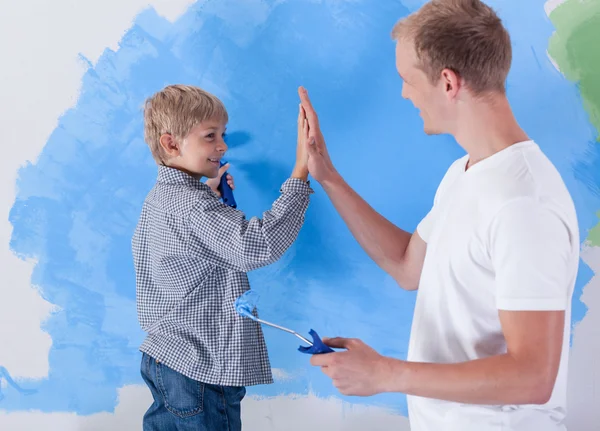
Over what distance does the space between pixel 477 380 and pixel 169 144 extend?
0.83 metres

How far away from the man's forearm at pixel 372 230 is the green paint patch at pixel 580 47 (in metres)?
0.49

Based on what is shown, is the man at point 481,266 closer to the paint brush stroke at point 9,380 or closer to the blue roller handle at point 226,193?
the blue roller handle at point 226,193

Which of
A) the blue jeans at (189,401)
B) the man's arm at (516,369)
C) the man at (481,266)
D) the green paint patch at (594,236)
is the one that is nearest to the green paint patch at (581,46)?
the green paint patch at (594,236)

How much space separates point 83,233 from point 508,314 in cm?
114

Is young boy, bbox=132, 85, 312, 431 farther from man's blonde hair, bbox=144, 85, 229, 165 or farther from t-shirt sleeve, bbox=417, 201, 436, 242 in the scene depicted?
t-shirt sleeve, bbox=417, 201, 436, 242

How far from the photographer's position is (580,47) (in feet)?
4.51

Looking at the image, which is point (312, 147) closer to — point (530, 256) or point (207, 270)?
point (207, 270)

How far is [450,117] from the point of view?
1.01 meters

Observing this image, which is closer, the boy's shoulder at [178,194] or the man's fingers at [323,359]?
the man's fingers at [323,359]

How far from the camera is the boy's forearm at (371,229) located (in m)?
1.32

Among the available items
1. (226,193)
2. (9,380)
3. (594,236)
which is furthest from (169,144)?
(594,236)

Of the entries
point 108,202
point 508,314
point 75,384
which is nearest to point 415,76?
point 508,314

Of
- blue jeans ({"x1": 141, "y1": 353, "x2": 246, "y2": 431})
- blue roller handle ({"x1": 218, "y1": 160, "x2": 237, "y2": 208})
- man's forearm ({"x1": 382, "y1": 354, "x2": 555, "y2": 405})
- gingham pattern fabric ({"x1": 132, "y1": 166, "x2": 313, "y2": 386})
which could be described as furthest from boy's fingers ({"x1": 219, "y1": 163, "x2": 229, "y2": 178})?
man's forearm ({"x1": 382, "y1": 354, "x2": 555, "y2": 405})

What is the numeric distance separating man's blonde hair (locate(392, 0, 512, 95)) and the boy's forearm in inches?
15.8
